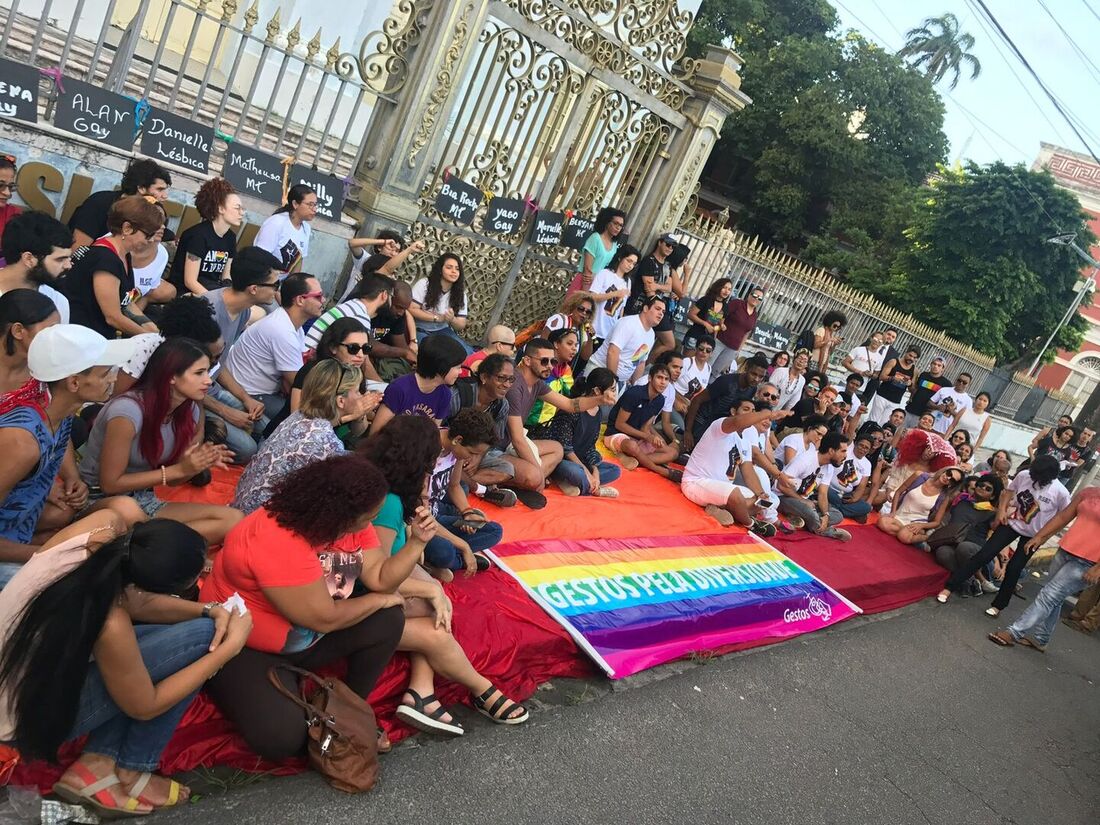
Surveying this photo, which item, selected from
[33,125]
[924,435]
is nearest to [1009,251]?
[924,435]

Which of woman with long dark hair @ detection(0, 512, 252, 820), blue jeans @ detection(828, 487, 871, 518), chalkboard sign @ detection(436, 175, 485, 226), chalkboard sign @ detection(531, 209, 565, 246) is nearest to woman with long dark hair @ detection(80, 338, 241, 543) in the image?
woman with long dark hair @ detection(0, 512, 252, 820)

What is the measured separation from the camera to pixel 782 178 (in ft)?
97.0

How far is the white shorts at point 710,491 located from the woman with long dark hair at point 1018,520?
8.75ft

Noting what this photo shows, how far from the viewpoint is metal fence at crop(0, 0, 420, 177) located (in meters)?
5.91

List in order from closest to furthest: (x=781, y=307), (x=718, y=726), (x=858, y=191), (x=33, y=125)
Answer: (x=718, y=726)
(x=33, y=125)
(x=781, y=307)
(x=858, y=191)

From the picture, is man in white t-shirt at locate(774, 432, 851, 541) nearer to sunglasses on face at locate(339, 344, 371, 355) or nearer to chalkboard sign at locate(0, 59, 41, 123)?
sunglasses on face at locate(339, 344, 371, 355)

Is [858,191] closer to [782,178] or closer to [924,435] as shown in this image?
[782,178]

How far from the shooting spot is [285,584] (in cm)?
299

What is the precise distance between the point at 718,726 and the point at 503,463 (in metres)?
2.24

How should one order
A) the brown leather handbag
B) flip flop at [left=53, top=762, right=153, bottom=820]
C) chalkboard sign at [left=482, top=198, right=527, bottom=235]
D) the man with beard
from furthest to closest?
chalkboard sign at [left=482, top=198, right=527, bottom=235] → the man with beard → the brown leather handbag → flip flop at [left=53, top=762, right=153, bottom=820]

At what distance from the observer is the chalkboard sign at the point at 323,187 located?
22.4ft

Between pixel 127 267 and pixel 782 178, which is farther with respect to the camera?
pixel 782 178

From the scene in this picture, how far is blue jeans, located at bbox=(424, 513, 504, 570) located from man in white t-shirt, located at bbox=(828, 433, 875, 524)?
16.6ft

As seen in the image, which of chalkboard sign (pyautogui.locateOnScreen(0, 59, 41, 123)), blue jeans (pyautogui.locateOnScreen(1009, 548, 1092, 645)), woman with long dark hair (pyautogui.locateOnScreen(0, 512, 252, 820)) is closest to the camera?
woman with long dark hair (pyautogui.locateOnScreen(0, 512, 252, 820))
